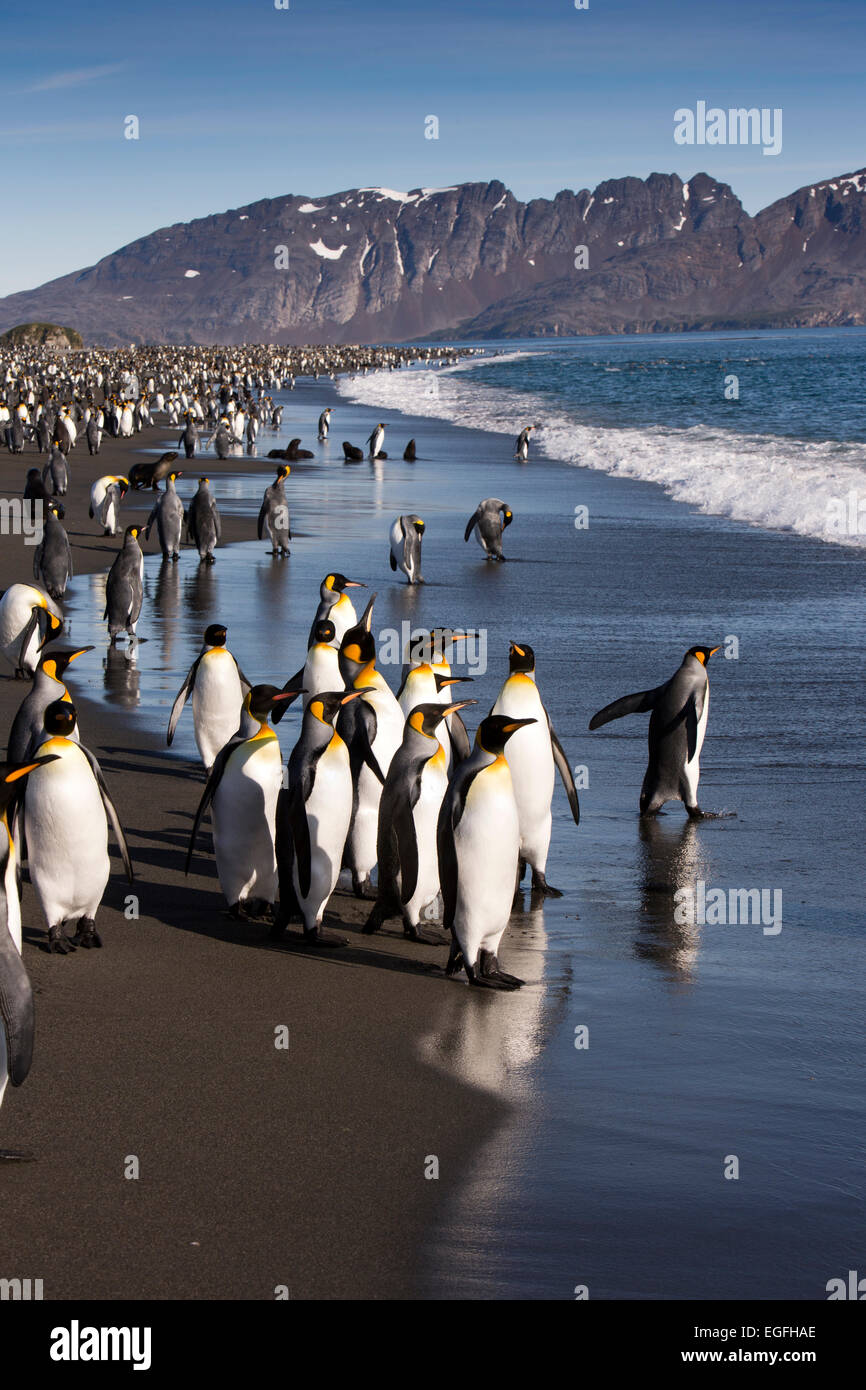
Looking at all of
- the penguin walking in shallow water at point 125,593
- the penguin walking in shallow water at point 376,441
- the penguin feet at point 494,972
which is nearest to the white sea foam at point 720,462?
the penguin walking in shallow water at point 376,441

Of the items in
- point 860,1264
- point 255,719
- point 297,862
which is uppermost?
point 255,719

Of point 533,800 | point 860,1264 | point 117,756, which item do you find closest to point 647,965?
point 533,800

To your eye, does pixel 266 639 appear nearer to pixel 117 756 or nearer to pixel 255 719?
pixel 117 756

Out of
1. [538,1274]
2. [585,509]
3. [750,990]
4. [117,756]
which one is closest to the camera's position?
[538,1274]

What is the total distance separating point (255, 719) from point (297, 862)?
873mm

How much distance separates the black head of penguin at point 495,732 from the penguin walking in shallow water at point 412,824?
0.38 meters

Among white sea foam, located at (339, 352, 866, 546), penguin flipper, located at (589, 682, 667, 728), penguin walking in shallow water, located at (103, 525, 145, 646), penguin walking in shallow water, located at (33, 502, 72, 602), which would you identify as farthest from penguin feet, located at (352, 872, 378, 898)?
white sea foam, located at (339, 352, 866, 546)

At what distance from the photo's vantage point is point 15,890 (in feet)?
16.1

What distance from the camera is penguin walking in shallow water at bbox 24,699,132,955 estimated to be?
5.80m

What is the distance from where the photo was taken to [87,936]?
5922mm

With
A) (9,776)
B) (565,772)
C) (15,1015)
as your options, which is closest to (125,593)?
(565,772)

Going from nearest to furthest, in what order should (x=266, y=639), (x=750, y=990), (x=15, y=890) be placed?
(x=15, y=890), (x=750, y=990), (x=266, y=639)

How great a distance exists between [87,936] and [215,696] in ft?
8.31

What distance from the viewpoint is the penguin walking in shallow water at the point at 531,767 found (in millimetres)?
6711
